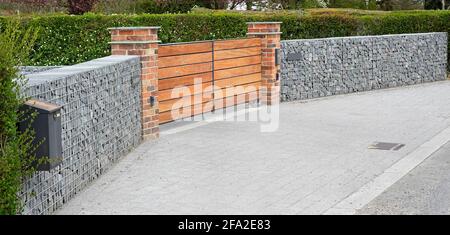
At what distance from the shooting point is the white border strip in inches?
289

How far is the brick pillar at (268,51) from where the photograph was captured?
1519cm

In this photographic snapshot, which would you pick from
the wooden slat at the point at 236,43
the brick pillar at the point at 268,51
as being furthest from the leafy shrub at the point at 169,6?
the wooden slat at the point at 236,43

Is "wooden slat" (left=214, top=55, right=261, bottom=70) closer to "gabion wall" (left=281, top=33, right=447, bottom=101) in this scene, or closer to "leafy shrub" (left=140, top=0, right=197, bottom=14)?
"gabion wall" (left=281, top=33, right=447, bottom=101)

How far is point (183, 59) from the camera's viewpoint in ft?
40.2

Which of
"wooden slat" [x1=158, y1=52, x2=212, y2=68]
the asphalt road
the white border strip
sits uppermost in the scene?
"wooden slat" [x1=158, y1=52, x2=212, y2=68]

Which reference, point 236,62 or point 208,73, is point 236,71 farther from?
point 208,73

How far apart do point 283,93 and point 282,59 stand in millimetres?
749

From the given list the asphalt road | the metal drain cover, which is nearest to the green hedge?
the metal drain cover

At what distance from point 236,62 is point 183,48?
2.19 m

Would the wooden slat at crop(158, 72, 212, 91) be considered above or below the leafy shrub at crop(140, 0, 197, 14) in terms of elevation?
below

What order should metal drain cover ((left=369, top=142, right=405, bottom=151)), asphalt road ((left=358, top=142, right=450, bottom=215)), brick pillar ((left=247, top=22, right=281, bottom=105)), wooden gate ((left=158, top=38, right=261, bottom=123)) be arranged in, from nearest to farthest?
asphalt road ((left=358, top=142, right=450, bottom=215)) < metal drain cover ((left=369, top=142, right=405, bottom=151)) < wooden gate ((left=158, top=38, right=261, bottom=123)) < brick pillar ((left=247, top=22, right=281, bottom=105))

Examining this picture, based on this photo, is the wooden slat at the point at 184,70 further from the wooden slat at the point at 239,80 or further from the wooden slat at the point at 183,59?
the wooden slat at the point at 239,80

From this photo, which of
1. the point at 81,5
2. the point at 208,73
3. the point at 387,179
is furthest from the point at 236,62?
the point at 81,5

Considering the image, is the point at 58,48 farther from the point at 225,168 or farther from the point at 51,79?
the point at 51,79
